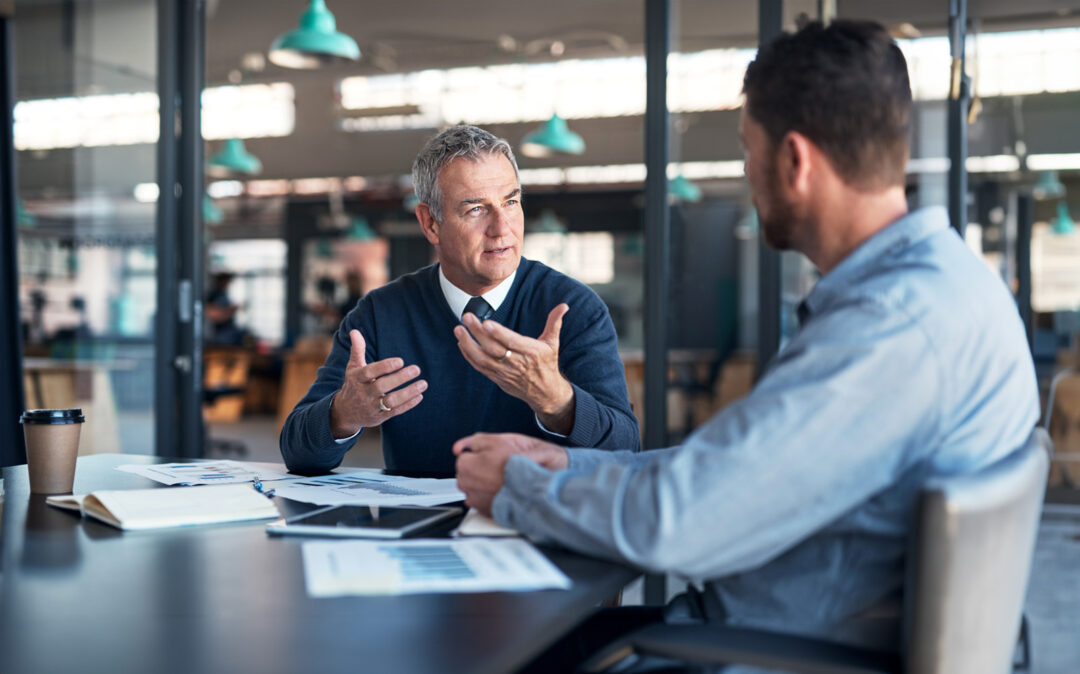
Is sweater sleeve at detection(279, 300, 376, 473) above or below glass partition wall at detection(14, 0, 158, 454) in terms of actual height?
below

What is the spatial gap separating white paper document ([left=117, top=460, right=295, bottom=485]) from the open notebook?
197 mm

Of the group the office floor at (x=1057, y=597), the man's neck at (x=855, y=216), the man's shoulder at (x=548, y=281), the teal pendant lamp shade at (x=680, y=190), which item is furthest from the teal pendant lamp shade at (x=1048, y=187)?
the man's neck at (x=855, y=216)

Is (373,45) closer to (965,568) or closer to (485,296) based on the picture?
(485,296)

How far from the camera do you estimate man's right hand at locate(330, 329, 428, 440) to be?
161 cm

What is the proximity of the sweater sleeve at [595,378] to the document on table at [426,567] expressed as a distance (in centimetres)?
56

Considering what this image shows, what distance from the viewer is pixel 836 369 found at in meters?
0.97

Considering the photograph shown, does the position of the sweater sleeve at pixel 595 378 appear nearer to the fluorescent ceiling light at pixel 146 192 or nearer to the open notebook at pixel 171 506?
the open notebook at pixel 171 506

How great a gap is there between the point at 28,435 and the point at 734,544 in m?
1.17

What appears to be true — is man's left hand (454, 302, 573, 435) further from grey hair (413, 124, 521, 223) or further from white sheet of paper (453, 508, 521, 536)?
grey hair (413, 124, 521, 223)

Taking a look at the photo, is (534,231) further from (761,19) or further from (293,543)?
(293,543)

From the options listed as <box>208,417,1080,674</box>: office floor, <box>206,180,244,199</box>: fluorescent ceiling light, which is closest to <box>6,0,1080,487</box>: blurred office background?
<box>208,417,1080,674</box>: office floor

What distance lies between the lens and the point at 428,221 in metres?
2.27

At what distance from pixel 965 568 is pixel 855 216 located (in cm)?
44

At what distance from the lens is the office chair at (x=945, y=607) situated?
2.87ft
